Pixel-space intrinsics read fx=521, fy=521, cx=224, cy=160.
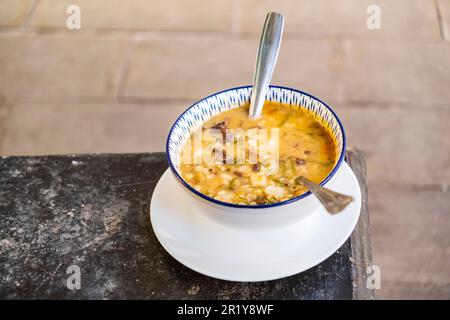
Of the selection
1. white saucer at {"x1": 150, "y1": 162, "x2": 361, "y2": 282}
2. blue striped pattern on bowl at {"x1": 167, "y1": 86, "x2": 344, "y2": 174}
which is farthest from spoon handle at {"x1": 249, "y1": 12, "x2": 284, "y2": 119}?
white saucer at {"x1": 150, "y1": 162, "x2": 361, "y2": 282}

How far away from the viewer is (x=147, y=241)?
3.03 ft

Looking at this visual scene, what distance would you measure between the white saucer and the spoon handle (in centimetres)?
21

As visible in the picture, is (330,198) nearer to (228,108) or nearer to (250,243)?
(250,243)

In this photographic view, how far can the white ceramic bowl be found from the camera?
76 centimetres

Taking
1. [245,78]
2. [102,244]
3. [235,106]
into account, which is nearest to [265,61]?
[235,106]

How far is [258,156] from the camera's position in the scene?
89 centimetres

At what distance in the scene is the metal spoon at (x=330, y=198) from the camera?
0.71 m

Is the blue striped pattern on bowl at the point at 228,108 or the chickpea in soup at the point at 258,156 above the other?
the blue striped pattern on bowl at the point at 228,108

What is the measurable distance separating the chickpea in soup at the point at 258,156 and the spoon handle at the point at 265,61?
0.03 meters

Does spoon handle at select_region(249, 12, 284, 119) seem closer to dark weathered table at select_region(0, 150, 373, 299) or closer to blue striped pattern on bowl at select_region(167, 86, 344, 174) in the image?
blue striped pattern on bowl at select_region(167, 86, 344, 174)

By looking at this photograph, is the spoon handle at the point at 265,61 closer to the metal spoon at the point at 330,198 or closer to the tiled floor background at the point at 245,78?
the metal spoon at the point at 330,198

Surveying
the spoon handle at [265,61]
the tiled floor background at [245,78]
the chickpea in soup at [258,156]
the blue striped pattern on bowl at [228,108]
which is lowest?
the tiled floor background at [245,78]

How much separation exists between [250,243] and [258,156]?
0.51ft

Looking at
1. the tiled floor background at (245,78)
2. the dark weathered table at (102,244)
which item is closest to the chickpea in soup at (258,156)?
the dark weathered table at (102,244)
